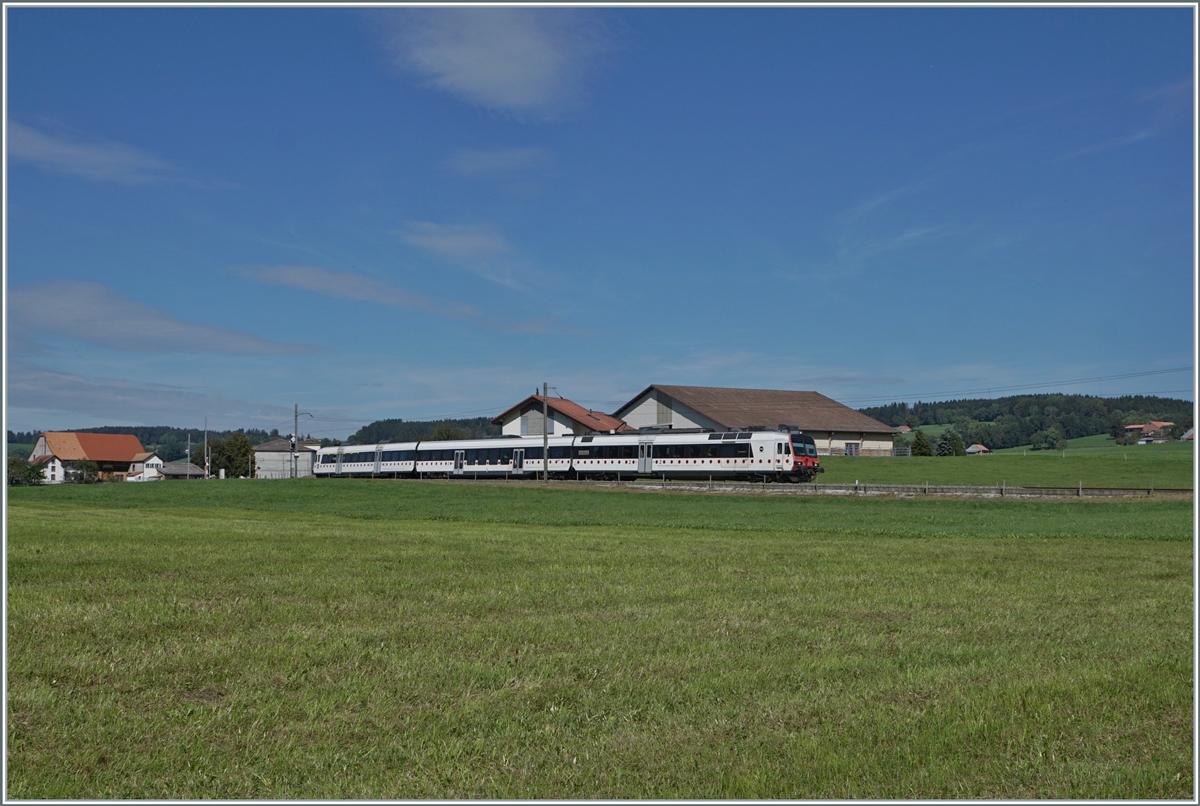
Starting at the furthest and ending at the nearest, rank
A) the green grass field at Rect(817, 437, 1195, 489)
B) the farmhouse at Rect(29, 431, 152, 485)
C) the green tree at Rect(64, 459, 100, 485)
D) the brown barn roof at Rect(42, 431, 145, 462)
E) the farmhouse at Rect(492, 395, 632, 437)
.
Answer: the brown barn roof at Rect(42, 431, 145, 462), the farmhouse at Rect(29, 431, 152, 485), the green tree at Rect(64, 459, 100, 485), the farmhouse at Rect(492, 395, 632, 437), the green grass field at Rect(817, 437, 1195, 489)

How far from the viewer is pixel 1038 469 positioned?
231 ft

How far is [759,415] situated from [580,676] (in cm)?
8525

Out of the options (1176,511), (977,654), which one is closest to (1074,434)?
(1176,511)

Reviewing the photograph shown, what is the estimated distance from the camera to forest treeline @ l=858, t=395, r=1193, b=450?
78669 mm

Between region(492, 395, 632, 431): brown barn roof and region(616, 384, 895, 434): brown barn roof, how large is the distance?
2194 millimetres

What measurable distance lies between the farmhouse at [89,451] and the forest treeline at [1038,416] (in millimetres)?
103781

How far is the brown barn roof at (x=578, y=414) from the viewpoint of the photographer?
95.2 metres

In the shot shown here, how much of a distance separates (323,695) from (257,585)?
15.1ft

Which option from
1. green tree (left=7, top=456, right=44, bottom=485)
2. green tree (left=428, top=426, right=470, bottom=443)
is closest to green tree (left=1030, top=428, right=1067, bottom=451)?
green tree (left=428, top=426, right=470, bottom=443)

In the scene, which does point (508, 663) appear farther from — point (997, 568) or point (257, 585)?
point (997, 568)

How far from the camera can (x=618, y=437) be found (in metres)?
67.1

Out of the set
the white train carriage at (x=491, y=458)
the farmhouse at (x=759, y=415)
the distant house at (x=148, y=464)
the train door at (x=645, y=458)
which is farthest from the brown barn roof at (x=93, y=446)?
the train door at (x=645, y=458)

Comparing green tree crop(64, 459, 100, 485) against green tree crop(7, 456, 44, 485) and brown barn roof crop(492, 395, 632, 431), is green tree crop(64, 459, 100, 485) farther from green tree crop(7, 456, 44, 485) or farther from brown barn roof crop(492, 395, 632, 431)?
brown barn roof crop(492, 395, 632, 431)

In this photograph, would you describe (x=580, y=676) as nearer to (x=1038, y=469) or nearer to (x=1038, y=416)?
(x=1038, y=469)
